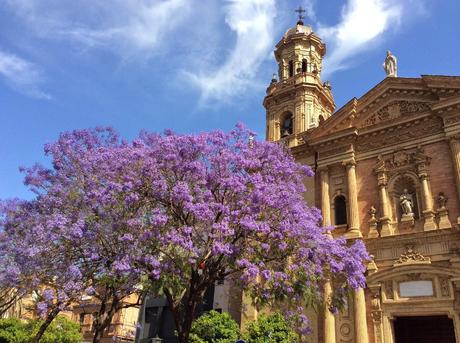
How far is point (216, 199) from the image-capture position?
1527 cm

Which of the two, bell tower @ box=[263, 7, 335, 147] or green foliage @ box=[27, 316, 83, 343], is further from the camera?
bell tower @ box=[263, 7, 335, 147]

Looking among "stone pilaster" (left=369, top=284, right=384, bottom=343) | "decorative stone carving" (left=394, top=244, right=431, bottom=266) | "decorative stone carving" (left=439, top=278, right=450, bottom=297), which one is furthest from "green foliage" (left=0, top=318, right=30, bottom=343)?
"decorative stone carving" (left=439, top=278, right=450, bottom=297)

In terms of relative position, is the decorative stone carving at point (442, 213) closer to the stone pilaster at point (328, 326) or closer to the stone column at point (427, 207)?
the stone column at point (427, 207)

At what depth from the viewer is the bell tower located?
2719 cm

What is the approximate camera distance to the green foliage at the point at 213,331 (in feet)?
61.0

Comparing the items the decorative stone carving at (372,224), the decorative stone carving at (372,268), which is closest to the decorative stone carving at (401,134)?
the decorative stone carving at (372,224)

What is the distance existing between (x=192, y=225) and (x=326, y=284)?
827 centimetres

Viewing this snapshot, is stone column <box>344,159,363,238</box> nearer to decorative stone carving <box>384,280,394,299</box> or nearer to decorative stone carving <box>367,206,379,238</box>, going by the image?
decorative stone carving <box>367,206,379,238</box>

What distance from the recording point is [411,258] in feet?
61.0

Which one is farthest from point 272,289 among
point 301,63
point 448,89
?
point 301,63

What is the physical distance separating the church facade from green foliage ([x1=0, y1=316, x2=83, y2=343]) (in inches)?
473

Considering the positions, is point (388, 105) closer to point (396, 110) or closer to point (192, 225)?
point (396, 110)

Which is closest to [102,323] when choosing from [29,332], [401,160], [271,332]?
[271,332]

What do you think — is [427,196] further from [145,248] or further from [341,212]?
[145,248]
